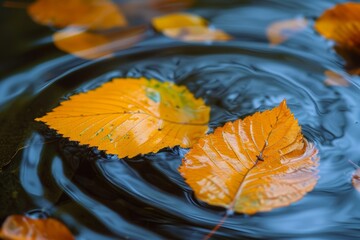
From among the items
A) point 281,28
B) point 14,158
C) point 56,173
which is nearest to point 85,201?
point 56,173

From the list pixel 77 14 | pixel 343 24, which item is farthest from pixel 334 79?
pixel 77 14

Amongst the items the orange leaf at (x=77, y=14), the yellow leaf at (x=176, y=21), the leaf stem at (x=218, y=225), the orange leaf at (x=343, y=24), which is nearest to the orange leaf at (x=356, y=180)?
the leaf stem at (x=218, y=225)

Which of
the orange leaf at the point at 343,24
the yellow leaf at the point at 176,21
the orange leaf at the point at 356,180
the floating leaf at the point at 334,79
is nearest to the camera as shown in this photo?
the orange leaf at the point at 356,180

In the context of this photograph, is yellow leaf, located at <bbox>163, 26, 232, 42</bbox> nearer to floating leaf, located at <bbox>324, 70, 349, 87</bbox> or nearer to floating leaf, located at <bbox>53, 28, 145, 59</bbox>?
floating leaf, located at <bbox>53, 28, 145, 59</bbox>

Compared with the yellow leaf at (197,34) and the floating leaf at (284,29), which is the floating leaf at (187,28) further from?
the floating leaf at (284,29)

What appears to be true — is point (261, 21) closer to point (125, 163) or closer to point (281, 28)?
point (281, 28)
